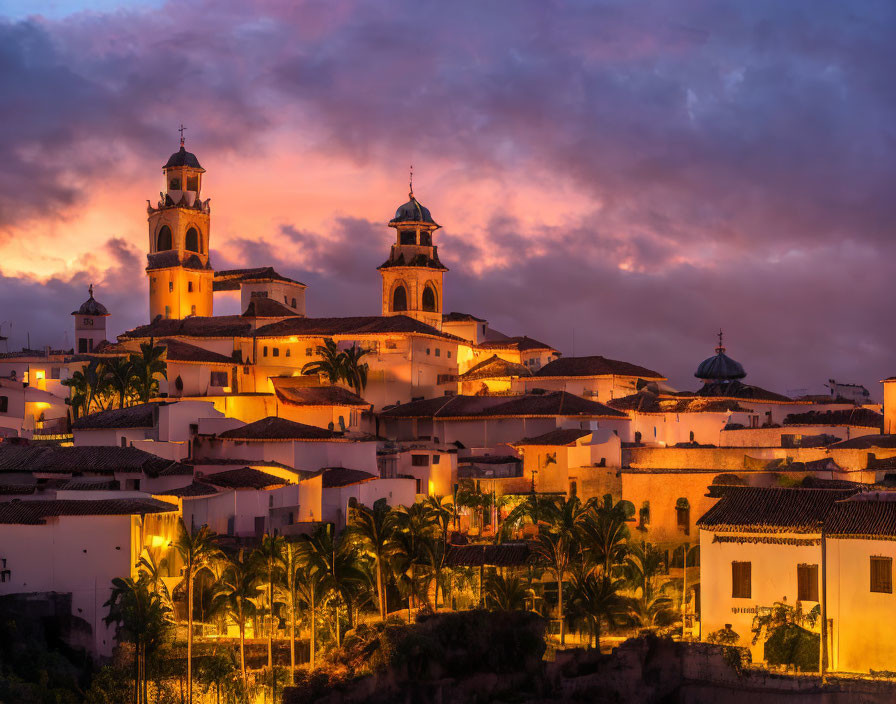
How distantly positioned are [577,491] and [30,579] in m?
21.2

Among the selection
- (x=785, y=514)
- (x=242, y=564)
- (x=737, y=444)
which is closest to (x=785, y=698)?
(x=785, y=514)

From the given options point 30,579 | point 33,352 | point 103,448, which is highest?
point 33,352

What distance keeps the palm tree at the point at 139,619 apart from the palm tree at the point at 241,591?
1.83 meters

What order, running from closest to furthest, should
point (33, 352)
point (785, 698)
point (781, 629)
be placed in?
point (785, 698)
point (781, 629)
point (33, 352)

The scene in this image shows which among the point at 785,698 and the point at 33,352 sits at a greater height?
the point at 33,352

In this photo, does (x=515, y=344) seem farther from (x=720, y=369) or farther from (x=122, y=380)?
(x=122, y=380)

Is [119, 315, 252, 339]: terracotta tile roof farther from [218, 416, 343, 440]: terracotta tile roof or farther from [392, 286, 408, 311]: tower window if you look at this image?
[218, 416, 343, 440]: terracotta tile roof

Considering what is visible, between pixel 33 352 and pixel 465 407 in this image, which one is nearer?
pixel 465 407

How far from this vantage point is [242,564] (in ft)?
127

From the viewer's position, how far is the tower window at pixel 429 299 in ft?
252

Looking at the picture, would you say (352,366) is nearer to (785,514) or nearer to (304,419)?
(304,419)

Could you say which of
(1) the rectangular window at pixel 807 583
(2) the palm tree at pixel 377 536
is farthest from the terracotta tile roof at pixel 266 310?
(1) the rectangular window at pixel 807 583

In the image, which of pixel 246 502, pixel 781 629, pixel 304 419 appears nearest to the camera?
pixel 781 629

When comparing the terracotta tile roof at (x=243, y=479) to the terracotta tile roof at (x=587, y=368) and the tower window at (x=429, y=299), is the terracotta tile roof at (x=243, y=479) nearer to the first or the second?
the terracotta tile roof at (x=587, y=368)
